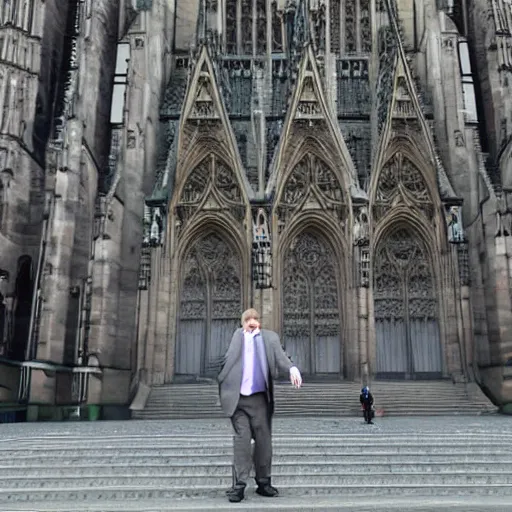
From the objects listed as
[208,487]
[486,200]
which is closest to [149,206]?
[486,200]

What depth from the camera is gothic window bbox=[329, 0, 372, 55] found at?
2617 centimetres

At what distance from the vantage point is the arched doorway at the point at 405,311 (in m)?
22.2

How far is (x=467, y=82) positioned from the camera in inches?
1030

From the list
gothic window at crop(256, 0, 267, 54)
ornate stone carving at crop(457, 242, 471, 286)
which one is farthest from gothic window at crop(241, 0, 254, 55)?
ornate stone carving at crop(457, 242, 471, 286)

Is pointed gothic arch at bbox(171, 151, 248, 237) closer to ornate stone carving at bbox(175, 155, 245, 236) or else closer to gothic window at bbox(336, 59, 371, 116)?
ornate stone carving at bbox(175, 155, 245, 236)

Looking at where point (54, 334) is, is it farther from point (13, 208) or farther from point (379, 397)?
point (379, 397)

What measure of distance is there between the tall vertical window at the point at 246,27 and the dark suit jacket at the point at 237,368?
74.7 ft

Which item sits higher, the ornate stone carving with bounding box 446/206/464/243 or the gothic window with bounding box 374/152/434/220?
the gothic window with bounding box 374/152/434/220

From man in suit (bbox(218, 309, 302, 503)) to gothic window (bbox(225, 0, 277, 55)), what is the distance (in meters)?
22.9

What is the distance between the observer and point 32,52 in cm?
2378

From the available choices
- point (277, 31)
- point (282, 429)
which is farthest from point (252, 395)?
point (277, 31)

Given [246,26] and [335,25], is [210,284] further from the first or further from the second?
[335,25]

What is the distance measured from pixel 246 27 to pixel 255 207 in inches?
384

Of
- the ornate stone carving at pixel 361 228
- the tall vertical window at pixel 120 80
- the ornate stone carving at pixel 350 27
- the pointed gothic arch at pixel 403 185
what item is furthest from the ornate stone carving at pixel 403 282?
the tall vertical window at pixel 120 80
